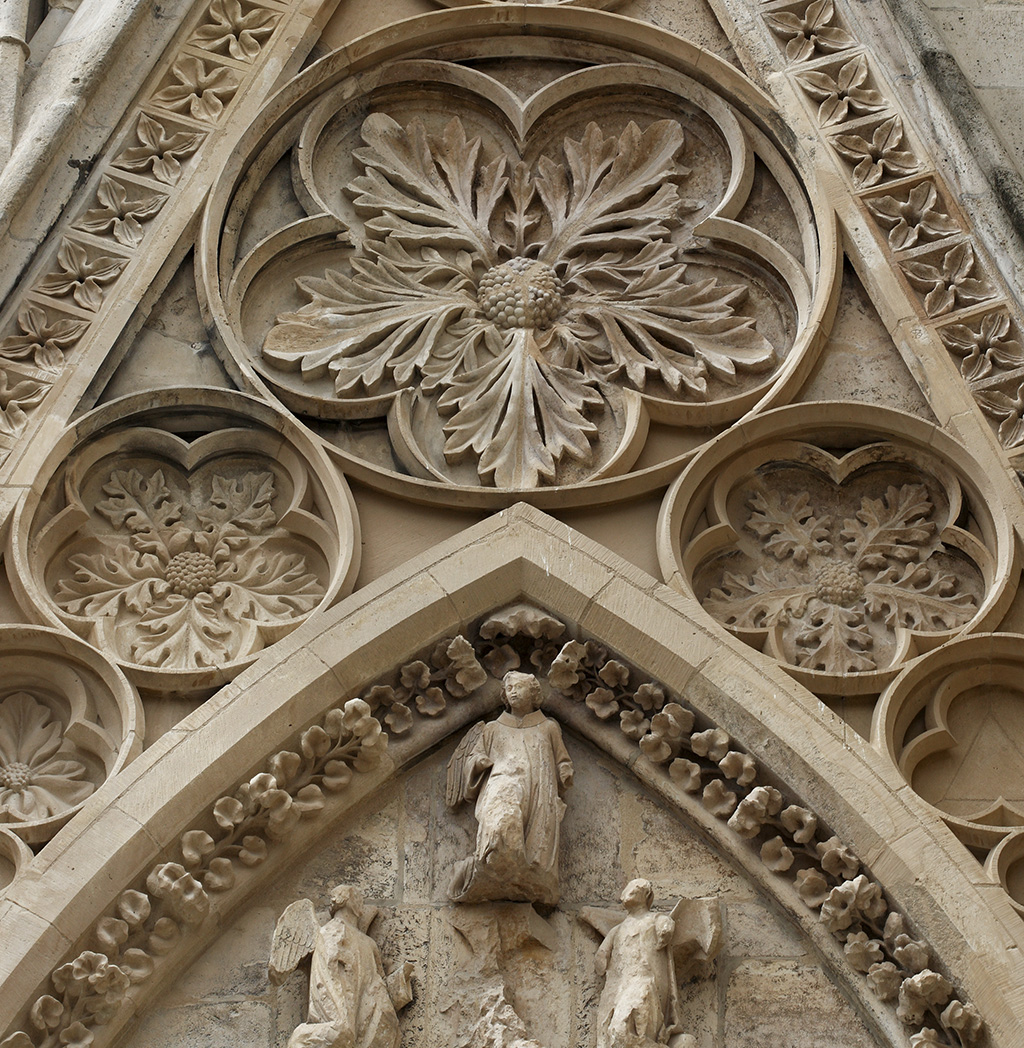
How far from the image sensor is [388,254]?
8117 mm

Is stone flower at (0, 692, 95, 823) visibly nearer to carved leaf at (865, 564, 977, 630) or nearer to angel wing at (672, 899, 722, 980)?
angel wing at (672, 899, 722, 980)

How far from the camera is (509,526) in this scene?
7.15m

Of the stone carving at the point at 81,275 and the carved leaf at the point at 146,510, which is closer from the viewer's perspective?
the carved leaf at the point at 146,510

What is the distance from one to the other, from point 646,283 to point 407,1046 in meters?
3.29

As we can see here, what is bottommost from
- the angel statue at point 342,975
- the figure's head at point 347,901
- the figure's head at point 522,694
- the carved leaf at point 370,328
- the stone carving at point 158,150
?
the angel statue at point 342,975

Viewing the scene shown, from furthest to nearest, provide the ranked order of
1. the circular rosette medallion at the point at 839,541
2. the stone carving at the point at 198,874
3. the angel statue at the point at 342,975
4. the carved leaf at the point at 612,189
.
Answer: the carved leaf at the point at 612,189
the circular rosette medallion at the point at 839,541
the stone carving at the point at 198,874
the angel statue at the point at 342,975

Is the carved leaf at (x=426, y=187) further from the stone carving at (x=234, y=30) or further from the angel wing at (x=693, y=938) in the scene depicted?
the angel wing at (x=693, y=938)

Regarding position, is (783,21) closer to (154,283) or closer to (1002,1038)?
(154,283)

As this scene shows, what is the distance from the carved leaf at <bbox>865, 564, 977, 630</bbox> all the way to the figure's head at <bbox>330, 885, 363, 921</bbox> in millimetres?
2141

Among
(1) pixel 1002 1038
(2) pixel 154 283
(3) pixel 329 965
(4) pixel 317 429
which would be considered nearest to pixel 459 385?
(4) pixel 317 429

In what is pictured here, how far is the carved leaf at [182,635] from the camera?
6883 millimetres

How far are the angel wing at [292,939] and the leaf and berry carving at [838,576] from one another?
1.78m

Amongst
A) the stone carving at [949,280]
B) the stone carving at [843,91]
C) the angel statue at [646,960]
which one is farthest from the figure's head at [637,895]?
the stone carving at [843,91]

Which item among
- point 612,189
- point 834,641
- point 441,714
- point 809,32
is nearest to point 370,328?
point 612,189
